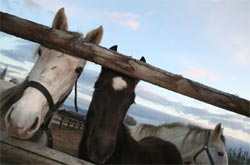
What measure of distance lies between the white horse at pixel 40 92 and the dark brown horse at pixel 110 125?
1.17 ft

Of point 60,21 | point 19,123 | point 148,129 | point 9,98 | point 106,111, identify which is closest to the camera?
point 19,123

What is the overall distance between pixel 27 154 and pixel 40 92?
0.59 meters

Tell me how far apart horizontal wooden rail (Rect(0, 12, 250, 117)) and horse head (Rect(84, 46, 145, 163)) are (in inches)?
25.4

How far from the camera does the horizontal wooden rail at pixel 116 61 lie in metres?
2.77

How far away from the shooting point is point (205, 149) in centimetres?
599

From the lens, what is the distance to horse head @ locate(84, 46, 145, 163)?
3146 millimetres

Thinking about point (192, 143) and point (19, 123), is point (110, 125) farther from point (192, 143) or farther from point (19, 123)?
point (192, 143)

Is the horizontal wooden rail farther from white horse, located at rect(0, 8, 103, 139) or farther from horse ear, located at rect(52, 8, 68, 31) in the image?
horse ear, located at rect(52, 8, 68, 31)

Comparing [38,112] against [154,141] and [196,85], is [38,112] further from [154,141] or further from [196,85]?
[154,141]

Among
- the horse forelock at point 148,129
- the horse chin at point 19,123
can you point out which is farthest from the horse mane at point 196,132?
the horse chin at point 19,123

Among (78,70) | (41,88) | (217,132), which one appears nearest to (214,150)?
(217,132)

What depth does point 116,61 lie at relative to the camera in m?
2.78

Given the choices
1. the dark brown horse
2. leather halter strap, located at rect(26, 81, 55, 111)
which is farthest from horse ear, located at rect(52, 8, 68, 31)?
leather halter strap, located at rect(26, 81, 55, 111)

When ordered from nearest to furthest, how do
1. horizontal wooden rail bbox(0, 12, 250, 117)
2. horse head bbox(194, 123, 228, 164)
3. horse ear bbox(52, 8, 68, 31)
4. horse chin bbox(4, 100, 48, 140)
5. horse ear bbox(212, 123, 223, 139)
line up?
horse chin bbox(4, 100, 48, 140) → horizontal wooden rail bbox(0, 12, 250, 117) → horse ear bbox(52, 8, 68, 31) → horse head bbox(194, 123, 228, 164) → horse ear bbox(212, 123, 223, 139)
